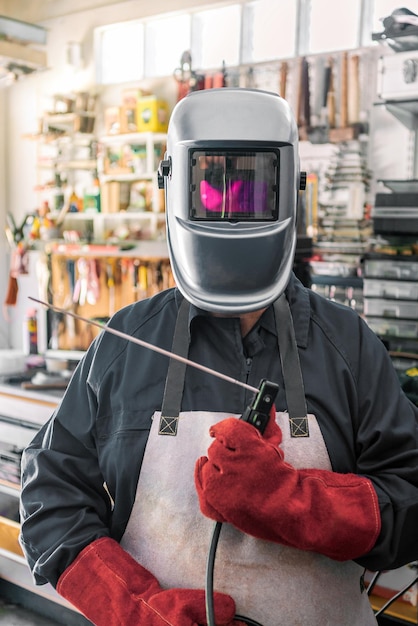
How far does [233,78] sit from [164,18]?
855 mm

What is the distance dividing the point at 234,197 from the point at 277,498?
18.2 inches

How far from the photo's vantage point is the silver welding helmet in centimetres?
107

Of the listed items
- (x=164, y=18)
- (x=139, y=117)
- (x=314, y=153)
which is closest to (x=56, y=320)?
(x=139, y=117)

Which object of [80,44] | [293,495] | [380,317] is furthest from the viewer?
[80,44]

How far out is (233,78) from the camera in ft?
14.8

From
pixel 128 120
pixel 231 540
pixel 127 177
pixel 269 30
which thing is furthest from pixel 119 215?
pixel 231 540

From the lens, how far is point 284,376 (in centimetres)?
112

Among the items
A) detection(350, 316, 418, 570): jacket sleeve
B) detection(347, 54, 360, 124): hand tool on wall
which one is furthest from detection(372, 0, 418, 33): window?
detection(350, 316, 418, 570): jacket sleeve

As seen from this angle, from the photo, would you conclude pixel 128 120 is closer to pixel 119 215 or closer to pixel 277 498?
pixel 119 215

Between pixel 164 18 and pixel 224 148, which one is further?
pixel 164 18

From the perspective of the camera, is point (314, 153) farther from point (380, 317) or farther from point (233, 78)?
point (380, 317)

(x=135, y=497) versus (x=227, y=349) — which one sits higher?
(x=227, y=349)

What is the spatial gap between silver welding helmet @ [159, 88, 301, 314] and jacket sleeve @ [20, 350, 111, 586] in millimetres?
294

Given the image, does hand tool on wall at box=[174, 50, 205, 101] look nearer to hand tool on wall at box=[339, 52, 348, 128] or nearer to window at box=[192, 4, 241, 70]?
window at box=[192, 4, 241, 70]
